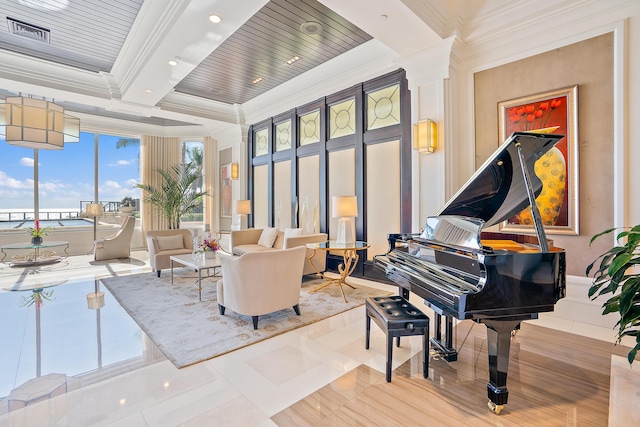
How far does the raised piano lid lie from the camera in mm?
1979

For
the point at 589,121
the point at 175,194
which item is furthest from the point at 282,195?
the point at 589,121

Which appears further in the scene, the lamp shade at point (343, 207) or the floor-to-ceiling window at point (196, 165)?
the floor-to-ceiling window at point (196, 165)

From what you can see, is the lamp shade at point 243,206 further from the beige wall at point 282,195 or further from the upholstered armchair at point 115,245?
the upholstered armchair at point 115,245

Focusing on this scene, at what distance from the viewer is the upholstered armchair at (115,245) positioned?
6613 millimetres

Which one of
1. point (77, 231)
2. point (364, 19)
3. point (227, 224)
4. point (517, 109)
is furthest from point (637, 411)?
point (77, 231)

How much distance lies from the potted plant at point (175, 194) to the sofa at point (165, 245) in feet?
8.94

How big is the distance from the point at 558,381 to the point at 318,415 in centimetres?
171

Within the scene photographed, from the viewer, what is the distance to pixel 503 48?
3.67 meters

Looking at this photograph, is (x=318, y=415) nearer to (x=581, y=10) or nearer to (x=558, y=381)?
(x=558, y=381)

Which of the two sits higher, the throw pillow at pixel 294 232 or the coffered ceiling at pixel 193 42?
the coffered ceiling at pixel 193 42

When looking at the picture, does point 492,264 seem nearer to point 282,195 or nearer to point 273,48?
point 273,48

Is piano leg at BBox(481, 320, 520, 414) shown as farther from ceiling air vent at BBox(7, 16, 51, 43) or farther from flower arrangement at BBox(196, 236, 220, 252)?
ceiling air vent at BBox(7, 16, 51, 43)

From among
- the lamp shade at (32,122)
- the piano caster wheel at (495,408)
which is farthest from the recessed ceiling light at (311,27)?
the piano caster wheel at (495,408)

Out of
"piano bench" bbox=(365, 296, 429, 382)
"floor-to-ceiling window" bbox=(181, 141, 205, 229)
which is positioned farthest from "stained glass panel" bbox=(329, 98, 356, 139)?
"floor-to-ceiling window" bbox=(181, 141, 205, 229)
